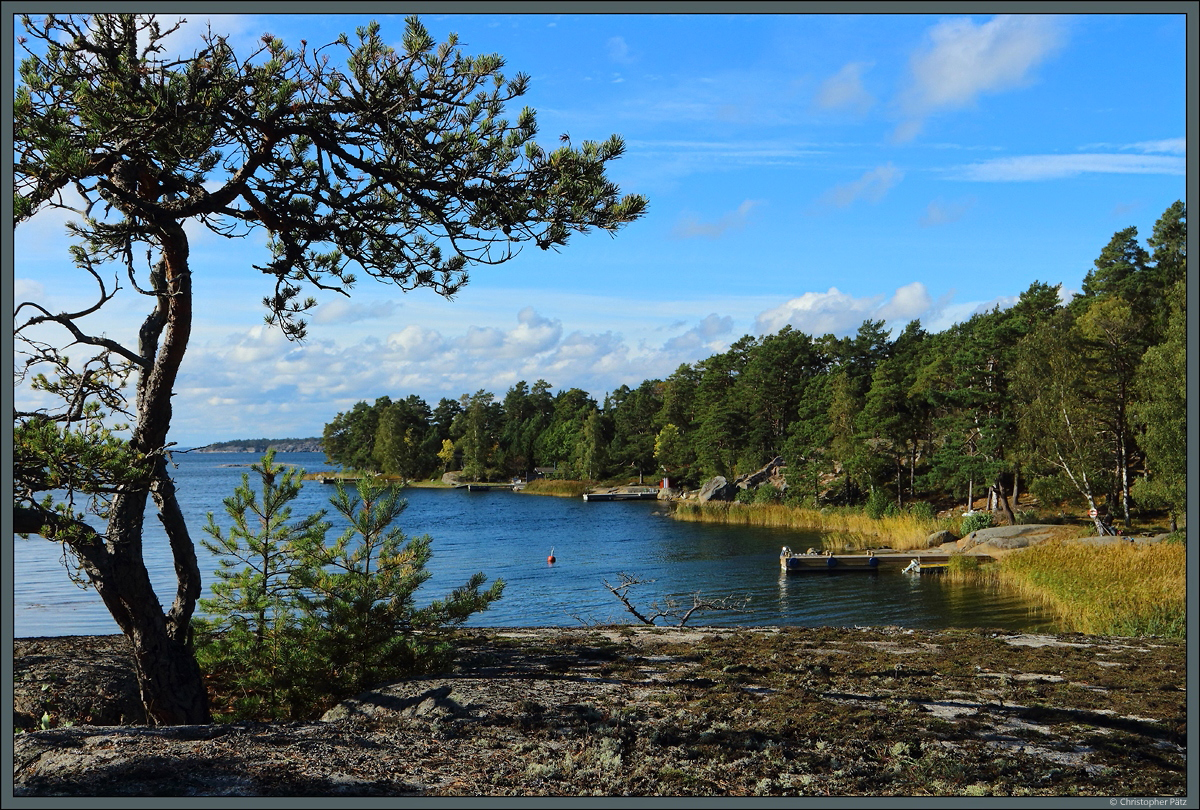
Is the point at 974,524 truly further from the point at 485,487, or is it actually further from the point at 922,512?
the point at 485,487

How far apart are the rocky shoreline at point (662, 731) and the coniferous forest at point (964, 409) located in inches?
107

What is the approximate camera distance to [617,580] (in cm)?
2892

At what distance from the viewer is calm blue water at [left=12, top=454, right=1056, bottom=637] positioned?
21.4 m

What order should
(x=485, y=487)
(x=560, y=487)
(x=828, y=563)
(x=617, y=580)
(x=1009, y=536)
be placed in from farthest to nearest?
(x=485, y=487)
(x=560, y=487)
(x=1009, y=536)
(x=828, y=563)
(x=617, y=580)

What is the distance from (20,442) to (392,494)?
2976 mm

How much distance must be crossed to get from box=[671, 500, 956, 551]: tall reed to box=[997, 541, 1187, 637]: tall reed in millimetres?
9546

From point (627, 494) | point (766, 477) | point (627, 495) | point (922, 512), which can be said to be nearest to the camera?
point (922, 512)

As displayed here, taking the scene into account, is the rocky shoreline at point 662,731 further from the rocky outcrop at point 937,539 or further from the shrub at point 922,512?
the shrub at point 922,512

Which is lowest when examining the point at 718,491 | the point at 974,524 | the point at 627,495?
the point at 627,495

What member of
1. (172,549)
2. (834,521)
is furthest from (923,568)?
(172,549)

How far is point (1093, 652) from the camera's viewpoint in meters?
8.59

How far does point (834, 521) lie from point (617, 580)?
19210mm

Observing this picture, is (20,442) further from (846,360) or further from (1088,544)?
(846,360)

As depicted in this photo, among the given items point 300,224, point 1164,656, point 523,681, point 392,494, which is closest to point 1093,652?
point 1164,656
